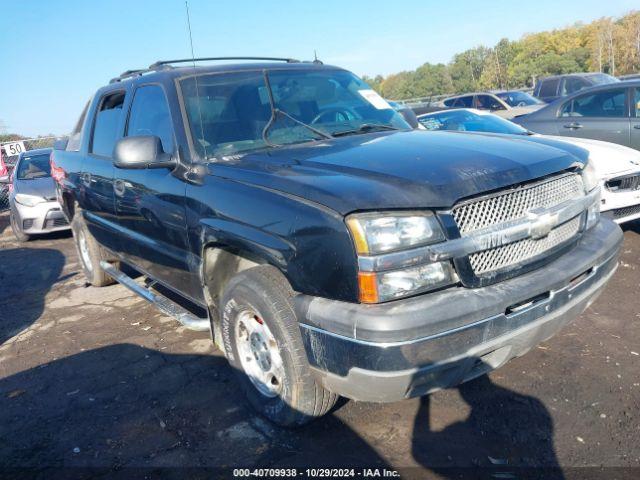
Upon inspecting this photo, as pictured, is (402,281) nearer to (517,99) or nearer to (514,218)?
(514,218)

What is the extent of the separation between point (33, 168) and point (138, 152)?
Answer: 814 centimetres

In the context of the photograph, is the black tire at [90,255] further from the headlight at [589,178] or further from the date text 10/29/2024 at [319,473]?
the headlight at [589,178]

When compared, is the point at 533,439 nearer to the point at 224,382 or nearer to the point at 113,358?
the point at 224,382

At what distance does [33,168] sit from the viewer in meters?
10.3

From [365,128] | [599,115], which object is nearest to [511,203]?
[365,128]

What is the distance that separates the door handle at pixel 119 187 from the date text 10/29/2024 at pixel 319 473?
2.34m

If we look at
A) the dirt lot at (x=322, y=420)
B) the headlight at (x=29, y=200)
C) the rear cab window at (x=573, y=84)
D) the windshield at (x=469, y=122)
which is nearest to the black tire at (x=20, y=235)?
the headlight at (x=29, y=200)

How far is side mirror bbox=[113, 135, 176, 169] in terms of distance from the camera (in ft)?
10.9

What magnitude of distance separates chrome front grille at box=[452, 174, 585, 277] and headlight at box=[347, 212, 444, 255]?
0.15m

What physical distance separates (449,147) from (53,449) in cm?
277

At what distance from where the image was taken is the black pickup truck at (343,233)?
236 centimetres

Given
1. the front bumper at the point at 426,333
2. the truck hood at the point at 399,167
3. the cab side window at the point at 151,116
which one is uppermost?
the cab side window at the point at 151,116

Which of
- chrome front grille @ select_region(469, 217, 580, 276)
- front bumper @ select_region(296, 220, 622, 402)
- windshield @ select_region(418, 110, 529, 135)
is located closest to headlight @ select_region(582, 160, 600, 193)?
chrome front grille @ select_region(469, 217, 580, 276)

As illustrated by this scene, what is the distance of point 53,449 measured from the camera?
313 centimetres
